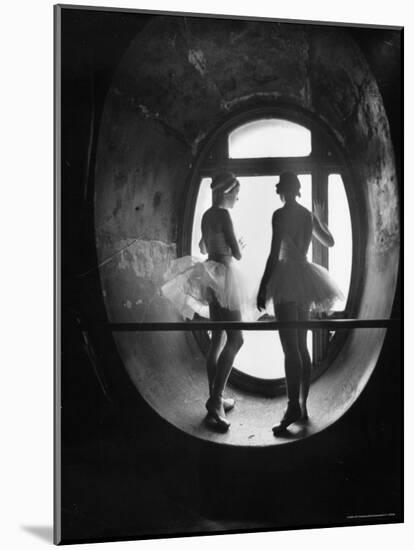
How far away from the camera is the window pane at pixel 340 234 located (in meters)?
7.10

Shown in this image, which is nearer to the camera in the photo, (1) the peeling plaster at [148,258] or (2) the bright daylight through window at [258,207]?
(1) the peeling plaster at [148,258]

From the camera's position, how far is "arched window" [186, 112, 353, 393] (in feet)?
22.7

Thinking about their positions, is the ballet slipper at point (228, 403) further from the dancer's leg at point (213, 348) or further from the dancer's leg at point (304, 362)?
the dancer's leg at point (304, 362)

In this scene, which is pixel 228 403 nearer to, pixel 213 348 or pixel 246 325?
pixel 213 348

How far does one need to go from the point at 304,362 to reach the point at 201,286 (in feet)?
2.37

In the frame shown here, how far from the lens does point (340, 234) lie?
23.3ft

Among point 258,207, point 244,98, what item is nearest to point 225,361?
point 258,207

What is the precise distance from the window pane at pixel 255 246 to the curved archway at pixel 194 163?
0.56 ft

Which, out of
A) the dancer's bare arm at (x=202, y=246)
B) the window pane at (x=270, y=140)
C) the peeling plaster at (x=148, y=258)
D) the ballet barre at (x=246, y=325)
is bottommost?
the ballet barre at (x=246, y=325)

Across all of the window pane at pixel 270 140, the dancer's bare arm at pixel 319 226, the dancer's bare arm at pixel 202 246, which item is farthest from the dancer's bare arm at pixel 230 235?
the dancer's bare arm at pixel 319 226

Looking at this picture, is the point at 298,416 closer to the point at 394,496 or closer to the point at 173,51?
the point at 394,496

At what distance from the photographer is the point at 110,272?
6.70m

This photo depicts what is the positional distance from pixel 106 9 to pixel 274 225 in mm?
1462

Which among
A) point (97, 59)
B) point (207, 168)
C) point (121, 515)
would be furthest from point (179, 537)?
point (97, 59)
